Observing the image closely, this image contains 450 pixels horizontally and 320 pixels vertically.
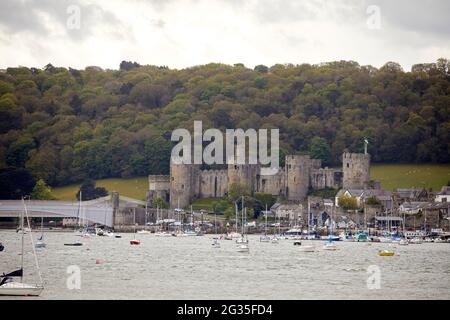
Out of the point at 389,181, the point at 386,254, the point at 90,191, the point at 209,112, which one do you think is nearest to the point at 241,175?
the point at 90,191

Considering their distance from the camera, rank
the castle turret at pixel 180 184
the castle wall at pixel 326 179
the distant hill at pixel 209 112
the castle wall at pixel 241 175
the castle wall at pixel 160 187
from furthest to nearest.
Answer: the distant hill at pixel 209 112
the castle wall at pixel 326 179
the castle wall at pixel 160 187
the castle wall at pixel 241 175
the castle turret at pixel 180 184

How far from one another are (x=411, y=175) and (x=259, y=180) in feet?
48.4

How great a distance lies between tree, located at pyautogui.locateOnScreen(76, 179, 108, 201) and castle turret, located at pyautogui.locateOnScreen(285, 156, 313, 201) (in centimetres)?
1687

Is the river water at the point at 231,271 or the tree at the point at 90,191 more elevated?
the tree at the point at 90,191

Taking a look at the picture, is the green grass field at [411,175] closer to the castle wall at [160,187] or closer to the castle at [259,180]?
the castle at [259,180]

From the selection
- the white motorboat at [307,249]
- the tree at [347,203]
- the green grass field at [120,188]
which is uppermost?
the green grass field at [120,188]

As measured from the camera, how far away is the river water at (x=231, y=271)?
153 ft

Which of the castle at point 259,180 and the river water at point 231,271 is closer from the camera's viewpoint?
the river water at point 231,271

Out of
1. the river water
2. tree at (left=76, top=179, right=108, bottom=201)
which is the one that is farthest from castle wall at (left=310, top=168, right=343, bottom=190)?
the river water

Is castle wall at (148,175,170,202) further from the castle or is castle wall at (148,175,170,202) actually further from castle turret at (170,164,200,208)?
castle turret at (170,164,200,208)

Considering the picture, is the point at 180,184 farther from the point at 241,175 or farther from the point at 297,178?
the point at 297,178

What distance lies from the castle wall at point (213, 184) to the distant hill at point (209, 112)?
11.5m

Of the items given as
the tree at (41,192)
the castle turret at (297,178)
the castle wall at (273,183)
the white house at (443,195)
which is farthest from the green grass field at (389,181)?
the white house at (443,195)
